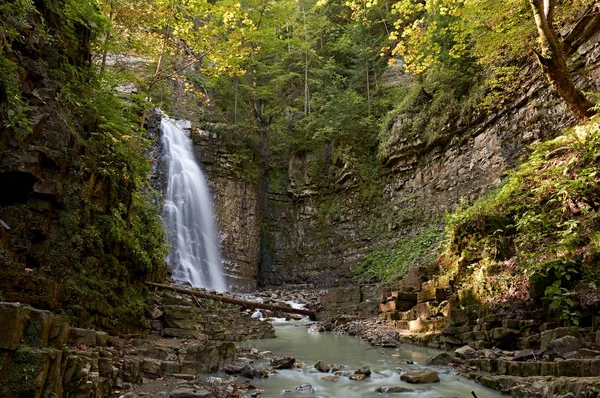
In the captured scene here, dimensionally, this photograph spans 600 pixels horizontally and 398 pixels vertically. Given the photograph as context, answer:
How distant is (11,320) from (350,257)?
59.8ft

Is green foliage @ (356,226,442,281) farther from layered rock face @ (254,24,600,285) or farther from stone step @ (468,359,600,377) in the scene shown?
stone step @ (468,359,600,377)

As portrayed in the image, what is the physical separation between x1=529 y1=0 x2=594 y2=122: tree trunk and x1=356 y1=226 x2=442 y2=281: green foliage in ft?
25.0

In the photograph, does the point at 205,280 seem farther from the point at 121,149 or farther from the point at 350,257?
the point at 121,149

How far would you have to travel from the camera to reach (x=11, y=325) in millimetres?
2537

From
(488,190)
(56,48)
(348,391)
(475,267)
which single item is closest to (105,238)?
(56,48)

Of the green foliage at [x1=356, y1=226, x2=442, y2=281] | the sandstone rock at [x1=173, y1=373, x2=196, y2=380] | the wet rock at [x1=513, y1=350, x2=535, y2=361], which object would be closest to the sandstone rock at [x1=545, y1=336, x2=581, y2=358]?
the wet rock at [x1=513, y1=350, x2=535, y2=361]

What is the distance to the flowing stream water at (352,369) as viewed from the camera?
15.3 feet

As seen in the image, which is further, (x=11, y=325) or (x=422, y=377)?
(x=422, y=377)

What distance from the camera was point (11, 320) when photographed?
2541mm

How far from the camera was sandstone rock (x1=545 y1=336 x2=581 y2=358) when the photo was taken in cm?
497

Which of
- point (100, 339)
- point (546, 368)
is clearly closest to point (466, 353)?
point (546, 368)

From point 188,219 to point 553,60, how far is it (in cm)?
1761

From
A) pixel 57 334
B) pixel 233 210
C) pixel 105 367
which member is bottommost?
pixel 105 367

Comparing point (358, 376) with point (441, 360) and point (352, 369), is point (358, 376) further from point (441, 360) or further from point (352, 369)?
point (441, 360)
